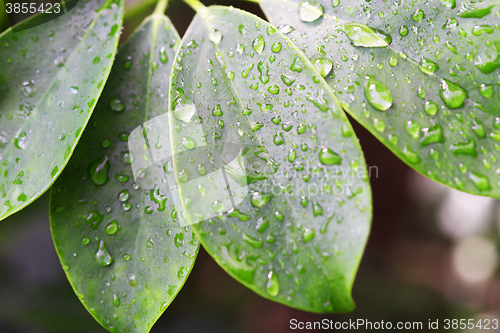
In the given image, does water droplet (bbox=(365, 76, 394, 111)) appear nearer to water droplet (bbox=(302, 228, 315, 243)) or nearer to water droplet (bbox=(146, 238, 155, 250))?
water droplet (bbox=(302, 228, 315, 243))

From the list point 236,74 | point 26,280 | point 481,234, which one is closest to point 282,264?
point 236,74

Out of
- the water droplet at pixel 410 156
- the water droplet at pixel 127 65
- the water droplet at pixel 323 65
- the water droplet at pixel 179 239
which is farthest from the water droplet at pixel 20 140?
the water droplet at pixel 410 156

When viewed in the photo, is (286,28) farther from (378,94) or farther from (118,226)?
(118,226)

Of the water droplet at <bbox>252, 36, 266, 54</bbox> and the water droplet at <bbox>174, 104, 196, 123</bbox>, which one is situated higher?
the water droplet at <bbox>252, 36, 266, 54</bbox>

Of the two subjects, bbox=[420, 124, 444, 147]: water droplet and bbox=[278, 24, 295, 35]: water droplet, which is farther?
bbox=[278, 24, 295, 35]: water droplet

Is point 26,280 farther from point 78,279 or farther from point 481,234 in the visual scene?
point 481,234

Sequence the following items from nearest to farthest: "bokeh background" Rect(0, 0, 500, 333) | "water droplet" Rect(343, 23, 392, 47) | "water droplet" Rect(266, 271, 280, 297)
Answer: "water droplet" Rect(266, 271, 280, 297)
"water droplet" Rect(343, 23, 392, 47)
"bokeh background" Rect(0, 0, 500, 333)

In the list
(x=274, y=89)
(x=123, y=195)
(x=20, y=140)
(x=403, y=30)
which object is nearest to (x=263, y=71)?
(x=274, y=89)

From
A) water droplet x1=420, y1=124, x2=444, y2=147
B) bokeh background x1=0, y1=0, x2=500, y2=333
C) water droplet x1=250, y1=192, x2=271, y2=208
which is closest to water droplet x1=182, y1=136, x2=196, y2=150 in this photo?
water droplet x1=250, y1=192, x2=271, y2=208
